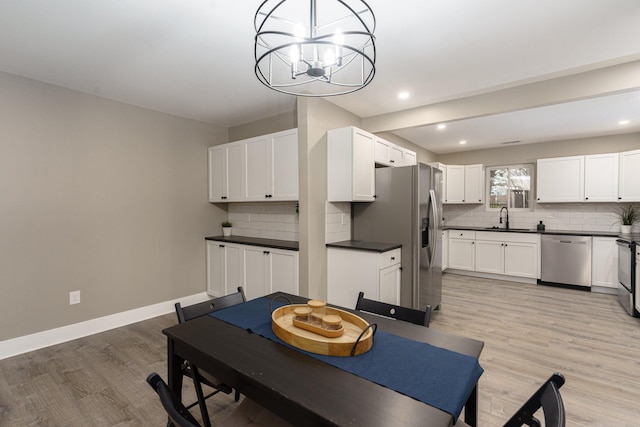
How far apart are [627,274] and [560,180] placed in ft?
6.23

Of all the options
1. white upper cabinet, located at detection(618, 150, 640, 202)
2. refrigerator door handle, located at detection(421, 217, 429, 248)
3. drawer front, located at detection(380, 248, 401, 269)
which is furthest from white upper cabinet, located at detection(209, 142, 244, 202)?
white upper cabinet, located at detection(618, 150, 640, 202)

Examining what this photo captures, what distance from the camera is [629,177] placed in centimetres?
448

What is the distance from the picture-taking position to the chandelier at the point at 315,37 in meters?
1.29

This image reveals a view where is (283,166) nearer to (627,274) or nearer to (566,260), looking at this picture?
(627,274)

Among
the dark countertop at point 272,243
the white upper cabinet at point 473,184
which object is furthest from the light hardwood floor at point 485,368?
the white upper cabinet at point 473,184

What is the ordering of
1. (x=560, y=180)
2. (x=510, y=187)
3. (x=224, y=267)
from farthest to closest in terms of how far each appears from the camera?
1. (x=510, y=187)
2. (x=560, y=180)
3. (x=224, y=267)

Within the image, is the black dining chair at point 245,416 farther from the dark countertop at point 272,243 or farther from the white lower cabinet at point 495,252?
the white lower cabinet at point 495,252

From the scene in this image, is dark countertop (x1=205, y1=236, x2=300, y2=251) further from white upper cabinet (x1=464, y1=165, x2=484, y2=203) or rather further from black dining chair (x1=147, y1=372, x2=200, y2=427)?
white upper cabinet (x1=464, y1=165, x2=484, y2=203)

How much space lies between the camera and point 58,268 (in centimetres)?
298

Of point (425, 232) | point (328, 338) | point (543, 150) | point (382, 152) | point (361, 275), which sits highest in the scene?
point (543, 150)

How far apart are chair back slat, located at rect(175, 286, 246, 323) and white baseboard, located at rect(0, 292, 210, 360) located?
2211 mm

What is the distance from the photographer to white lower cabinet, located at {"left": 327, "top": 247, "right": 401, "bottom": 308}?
9.73 feet

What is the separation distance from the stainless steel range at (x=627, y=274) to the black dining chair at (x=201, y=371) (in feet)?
14.6

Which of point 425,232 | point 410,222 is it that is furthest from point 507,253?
point 410,222
